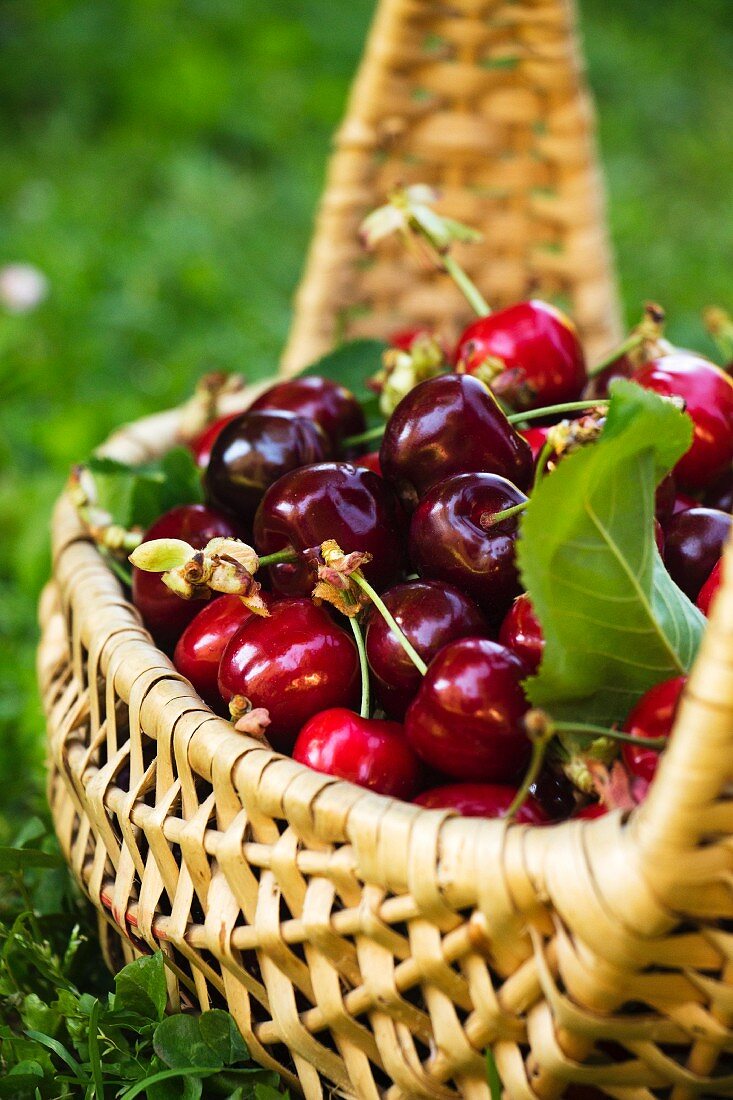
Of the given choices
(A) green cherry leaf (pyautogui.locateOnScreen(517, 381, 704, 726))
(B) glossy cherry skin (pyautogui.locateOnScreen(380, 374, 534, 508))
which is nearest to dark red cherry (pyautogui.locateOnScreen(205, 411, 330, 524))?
(B) glossy cherry skin (pyautogui.locateOnScreen(380, 374, 534, 508))

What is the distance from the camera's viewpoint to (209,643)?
2.92 ft

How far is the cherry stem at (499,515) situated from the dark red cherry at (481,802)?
19 centimetres

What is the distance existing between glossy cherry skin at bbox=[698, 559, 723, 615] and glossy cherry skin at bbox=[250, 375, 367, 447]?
0.40 meters

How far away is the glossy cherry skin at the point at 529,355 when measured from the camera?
3.42 ft

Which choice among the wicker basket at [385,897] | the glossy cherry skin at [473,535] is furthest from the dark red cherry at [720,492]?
the wicker basket at [385,897]

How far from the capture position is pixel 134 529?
1.09 m

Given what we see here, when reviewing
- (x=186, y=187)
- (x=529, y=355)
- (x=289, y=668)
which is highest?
(x=529, y=355)

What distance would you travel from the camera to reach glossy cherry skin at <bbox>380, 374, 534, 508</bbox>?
882 millimetres

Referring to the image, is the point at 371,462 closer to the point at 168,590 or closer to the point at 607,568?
the point at 168,590

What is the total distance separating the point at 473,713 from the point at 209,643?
0.84 feet

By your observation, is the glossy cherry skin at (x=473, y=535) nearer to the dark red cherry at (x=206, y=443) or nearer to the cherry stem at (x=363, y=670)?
the cherry stem at (x=363, y=670)

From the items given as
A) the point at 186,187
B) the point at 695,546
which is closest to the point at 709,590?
the point at 695,546

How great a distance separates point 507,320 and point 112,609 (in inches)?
17.9

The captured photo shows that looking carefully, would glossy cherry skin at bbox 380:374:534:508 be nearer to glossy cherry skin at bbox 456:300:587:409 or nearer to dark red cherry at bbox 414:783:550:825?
glossy cherry skin at bbox 456:300:587:409
